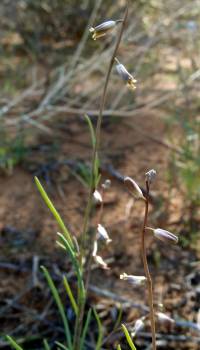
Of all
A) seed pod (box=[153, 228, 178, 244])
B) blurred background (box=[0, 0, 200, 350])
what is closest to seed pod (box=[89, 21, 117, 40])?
seed pod (box=[153, 228, 178, 244])

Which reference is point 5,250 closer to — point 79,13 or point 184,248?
point 184,248

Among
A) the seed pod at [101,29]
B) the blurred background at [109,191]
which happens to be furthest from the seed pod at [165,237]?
the blurred background at [109,191]

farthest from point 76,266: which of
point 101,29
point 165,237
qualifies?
point 101,29

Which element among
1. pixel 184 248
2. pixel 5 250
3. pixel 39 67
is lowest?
pixel 184 248

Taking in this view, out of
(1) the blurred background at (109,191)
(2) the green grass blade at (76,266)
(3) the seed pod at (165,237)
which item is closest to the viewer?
(3) the seed pod at (165,237)

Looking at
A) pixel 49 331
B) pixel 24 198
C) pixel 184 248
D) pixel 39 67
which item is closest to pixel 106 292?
pixel 49 331

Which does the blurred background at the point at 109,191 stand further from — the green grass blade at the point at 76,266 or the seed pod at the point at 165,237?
the seed pod at the point at 165,237

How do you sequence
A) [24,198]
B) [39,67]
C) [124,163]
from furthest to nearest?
[39,67], [124,163], [24,198]

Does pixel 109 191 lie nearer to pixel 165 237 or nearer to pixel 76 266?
pixel 76 266
